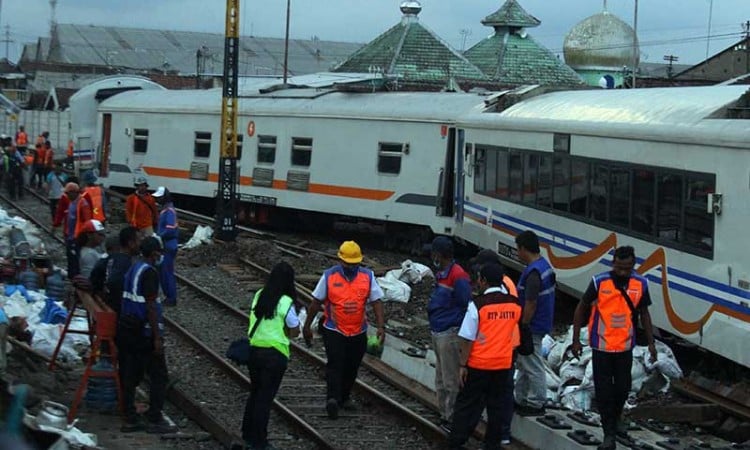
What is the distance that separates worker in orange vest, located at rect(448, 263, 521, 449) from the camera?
8.87 meters

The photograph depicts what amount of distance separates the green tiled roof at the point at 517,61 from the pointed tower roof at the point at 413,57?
2.90 m

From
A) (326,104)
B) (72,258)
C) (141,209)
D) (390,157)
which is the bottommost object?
(72,258)

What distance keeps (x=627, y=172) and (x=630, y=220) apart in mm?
582

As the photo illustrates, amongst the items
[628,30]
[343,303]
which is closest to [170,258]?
[343,303]

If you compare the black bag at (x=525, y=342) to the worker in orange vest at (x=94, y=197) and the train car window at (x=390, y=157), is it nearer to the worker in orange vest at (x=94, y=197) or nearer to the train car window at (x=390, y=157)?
the worker in orange vest at (x=94, y=197)

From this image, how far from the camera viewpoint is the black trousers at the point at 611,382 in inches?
361

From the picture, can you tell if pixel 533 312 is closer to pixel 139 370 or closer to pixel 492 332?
pixel 492 332

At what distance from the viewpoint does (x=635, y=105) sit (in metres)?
14.0

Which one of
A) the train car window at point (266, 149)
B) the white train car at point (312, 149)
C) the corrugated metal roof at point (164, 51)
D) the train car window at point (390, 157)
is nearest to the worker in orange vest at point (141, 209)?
the white train car at point (312, 149)

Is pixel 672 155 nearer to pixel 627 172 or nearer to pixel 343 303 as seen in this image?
pixel 627 172

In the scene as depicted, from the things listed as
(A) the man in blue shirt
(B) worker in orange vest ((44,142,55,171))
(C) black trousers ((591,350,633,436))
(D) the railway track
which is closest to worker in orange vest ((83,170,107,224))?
(D) the railway track

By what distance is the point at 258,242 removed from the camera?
23547 mm

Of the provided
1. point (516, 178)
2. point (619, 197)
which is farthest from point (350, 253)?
point (516, 178)

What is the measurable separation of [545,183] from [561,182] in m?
0.62
